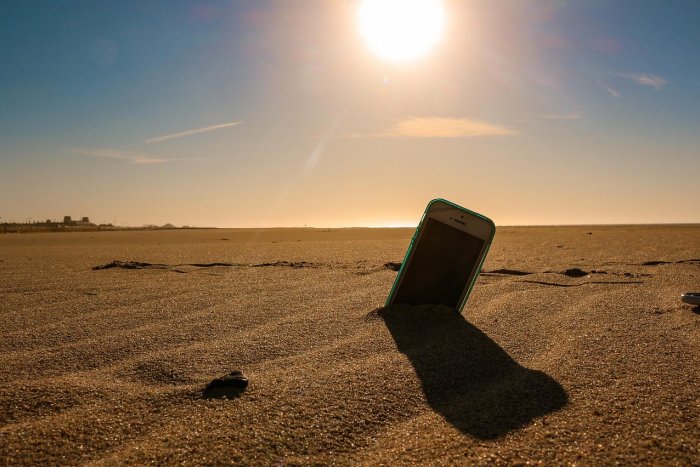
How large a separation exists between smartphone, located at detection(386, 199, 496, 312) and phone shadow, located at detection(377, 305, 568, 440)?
29cm

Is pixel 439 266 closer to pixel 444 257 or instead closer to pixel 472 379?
pixel 444 257

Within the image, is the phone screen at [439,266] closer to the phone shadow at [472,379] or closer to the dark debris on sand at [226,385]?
the phone shadow at [472,379]

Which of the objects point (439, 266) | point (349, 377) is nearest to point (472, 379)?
point (349, 377)

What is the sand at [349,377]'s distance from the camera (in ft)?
5.40

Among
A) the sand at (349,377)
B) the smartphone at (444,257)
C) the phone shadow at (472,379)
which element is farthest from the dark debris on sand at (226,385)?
the smartphone at (444,257)

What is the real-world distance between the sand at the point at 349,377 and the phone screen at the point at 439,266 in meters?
0.17

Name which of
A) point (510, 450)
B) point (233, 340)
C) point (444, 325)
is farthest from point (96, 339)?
point (510, 450)

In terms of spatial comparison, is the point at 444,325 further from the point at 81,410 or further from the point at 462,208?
the point at 81,410

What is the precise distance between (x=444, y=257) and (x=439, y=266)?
8cm

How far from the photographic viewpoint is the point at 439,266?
3596 millimetres

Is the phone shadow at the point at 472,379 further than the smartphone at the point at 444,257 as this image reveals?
No

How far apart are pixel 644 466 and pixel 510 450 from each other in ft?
1.26

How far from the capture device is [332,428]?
1.78m

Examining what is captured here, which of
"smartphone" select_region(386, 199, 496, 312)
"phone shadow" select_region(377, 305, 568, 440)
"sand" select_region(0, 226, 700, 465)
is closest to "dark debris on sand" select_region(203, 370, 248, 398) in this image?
"sand" select_region(0, 226, 700, 465)
